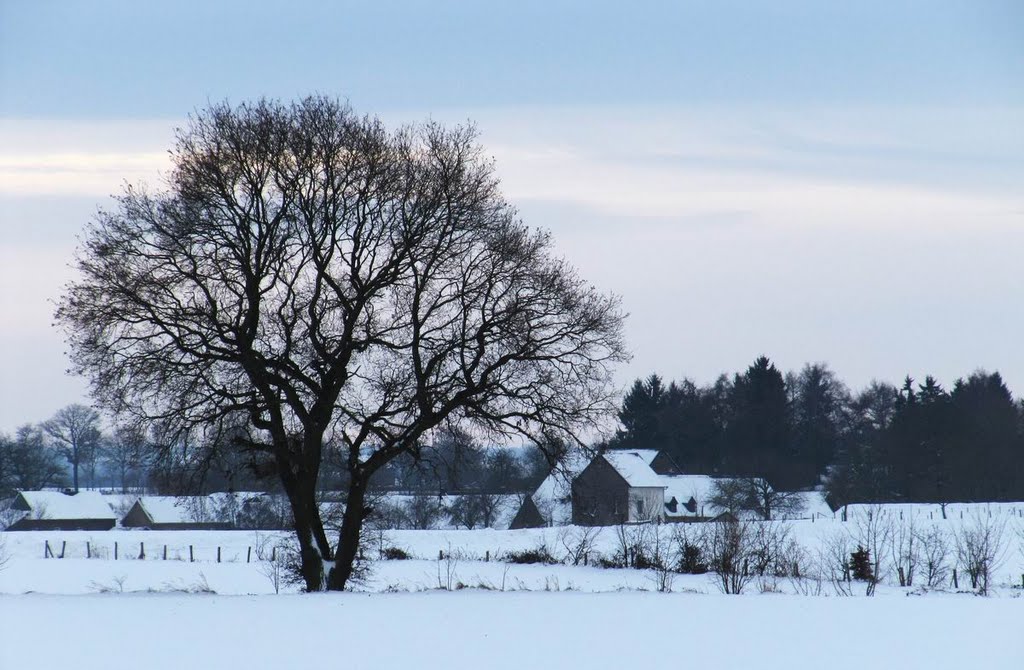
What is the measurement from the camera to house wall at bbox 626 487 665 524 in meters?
70.5

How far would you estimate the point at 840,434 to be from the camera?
105250mm

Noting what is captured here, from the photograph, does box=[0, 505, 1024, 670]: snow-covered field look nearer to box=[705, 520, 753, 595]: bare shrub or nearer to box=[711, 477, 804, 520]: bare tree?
box=[705, 520, 753, 595]: bare shrub

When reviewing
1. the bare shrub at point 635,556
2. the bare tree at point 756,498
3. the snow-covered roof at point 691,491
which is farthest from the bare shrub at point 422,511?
the bare shrub at point 635,556

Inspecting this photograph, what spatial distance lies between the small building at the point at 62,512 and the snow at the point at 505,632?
218 ft

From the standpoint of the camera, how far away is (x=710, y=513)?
80.8 metres

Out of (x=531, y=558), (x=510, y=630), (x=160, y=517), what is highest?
(x=510, y=630)

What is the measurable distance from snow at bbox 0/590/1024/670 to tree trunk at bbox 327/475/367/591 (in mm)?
2677

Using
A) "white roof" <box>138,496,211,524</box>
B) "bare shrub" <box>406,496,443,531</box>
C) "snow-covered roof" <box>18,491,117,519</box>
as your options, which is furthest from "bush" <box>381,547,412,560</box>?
"snow-covered roof" <box>18,491,117,519</box>

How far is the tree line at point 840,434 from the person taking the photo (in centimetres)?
7688

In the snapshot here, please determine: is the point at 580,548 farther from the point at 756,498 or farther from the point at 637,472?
the point at 756,498

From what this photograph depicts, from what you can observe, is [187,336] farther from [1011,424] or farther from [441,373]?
[1011,424]

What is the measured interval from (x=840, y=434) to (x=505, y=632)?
311 feet

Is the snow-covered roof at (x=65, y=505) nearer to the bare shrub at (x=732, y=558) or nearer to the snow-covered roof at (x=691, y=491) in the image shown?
the snow-covered roof at (x=691, y=491)

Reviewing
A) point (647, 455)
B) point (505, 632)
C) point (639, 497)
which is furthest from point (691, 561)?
point (647, 455)
